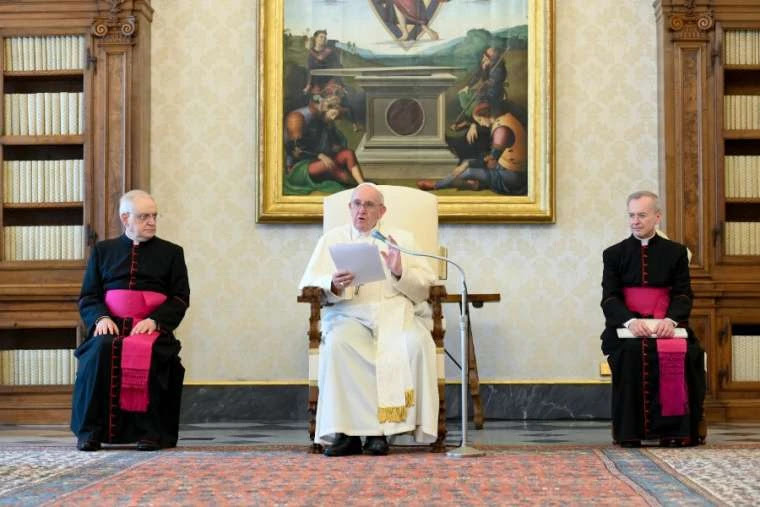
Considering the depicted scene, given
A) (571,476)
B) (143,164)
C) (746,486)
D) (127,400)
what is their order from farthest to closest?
1. (143,164)
2. (127,400)
3. (571,476)
4. (746,486)

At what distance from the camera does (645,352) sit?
657cm

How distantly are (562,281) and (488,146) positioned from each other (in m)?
1.04

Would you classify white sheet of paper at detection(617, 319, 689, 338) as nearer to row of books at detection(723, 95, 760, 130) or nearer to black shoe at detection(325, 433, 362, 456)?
black shoe at detection(325, 433, 362, 456)

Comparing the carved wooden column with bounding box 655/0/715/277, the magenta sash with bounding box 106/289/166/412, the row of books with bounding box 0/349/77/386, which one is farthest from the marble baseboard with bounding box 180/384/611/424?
the magenta sash with bounding box 106/289/166/412

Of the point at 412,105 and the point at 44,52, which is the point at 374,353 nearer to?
the point at 412,105

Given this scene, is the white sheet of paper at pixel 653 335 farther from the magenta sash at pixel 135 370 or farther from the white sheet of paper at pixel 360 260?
the magenta sash at pixel 135 370

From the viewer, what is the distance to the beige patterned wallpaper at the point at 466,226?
8773 millimetres

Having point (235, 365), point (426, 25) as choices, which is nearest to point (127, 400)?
point (235, 365)

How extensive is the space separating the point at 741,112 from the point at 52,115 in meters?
4.56

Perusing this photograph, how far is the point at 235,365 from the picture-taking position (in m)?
8.82

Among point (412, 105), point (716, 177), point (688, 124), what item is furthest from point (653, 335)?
point (412, 105)

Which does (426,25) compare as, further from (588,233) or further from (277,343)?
(277,343)

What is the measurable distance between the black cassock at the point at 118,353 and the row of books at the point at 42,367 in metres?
1.82

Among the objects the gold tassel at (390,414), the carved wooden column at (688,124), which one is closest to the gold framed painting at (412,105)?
the carved wooden column at (688,124)
